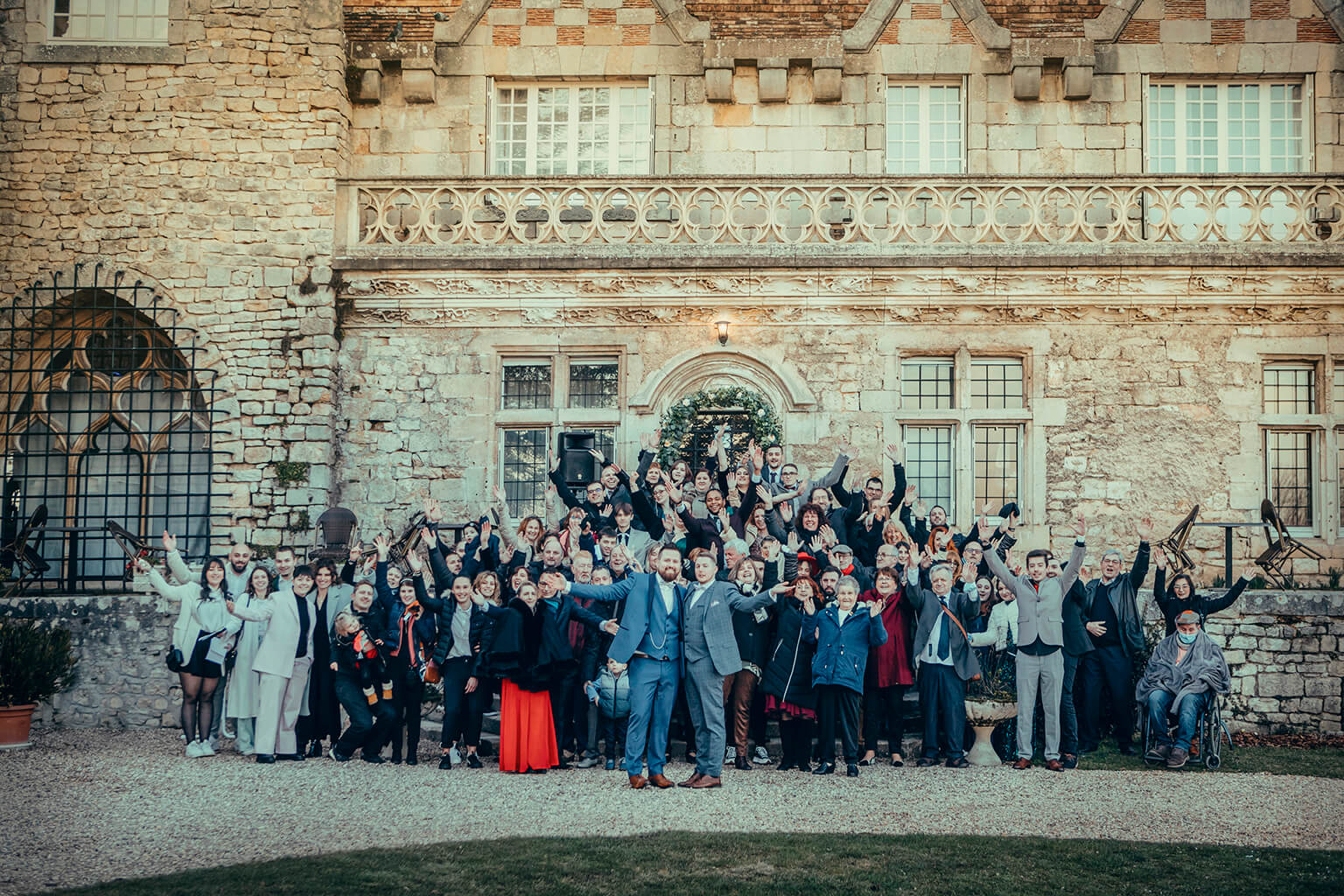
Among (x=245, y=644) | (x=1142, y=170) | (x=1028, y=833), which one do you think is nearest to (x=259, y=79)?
(x=245, y=644)

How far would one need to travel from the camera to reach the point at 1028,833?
776cm

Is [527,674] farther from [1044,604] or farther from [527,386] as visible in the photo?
[527,386]

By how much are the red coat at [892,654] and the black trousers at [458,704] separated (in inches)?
123

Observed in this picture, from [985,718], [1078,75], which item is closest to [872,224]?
[1078,75]

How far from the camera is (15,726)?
10.9 meters

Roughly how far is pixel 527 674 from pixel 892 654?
2.88 metres

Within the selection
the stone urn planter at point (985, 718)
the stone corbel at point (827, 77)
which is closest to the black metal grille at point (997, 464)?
the stone corbel at point (827, 77)

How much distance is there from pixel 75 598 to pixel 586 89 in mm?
8134

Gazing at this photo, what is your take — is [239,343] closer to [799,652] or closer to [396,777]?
[396,777]

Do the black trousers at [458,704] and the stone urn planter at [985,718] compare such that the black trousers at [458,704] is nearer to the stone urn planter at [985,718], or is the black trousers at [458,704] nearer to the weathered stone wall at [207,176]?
the stone urn planter at [985,718]

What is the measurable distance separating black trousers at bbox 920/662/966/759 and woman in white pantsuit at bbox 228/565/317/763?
505 cm

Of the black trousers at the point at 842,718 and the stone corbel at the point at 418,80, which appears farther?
the stone corbel at the point at 418,80

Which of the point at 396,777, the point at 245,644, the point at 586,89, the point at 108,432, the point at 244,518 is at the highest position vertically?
the point at 586,89

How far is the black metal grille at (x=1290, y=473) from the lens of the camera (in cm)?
1402
